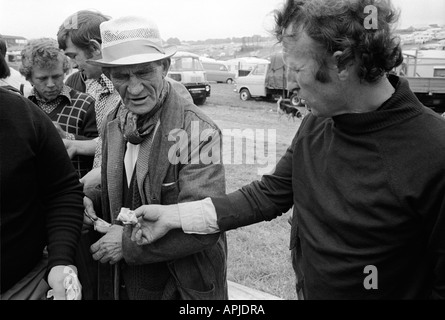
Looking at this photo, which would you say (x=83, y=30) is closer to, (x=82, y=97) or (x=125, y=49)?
(x=82, y=97)

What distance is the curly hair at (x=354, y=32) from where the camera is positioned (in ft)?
4.34

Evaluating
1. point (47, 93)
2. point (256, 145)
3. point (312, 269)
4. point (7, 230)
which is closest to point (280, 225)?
point (47, 93)

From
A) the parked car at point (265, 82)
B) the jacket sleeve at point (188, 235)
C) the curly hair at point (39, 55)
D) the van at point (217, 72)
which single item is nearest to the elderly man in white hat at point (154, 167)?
the jacket sleeve at point (188, 235)

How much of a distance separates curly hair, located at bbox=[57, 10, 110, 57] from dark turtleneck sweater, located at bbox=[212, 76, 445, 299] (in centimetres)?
198

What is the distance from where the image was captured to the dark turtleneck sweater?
125 centimetres

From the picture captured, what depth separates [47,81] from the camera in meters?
2.75

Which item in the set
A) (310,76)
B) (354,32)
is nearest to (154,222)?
(310,76)

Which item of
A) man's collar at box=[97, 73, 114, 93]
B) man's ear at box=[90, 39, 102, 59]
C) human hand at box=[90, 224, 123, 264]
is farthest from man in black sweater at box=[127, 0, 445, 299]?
man's ear at box=[90, 39, 102, 59]

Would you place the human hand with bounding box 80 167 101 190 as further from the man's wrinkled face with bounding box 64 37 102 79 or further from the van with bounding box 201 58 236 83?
the van with bounding box 201 58 236 83

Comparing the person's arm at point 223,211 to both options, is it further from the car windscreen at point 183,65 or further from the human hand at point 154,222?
the car windscreen at point 183,65

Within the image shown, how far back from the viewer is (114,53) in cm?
189

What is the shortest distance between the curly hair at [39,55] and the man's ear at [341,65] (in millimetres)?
2116
